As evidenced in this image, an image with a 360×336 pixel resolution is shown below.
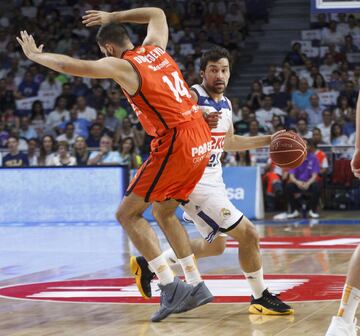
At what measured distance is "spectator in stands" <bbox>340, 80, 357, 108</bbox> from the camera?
18.0m

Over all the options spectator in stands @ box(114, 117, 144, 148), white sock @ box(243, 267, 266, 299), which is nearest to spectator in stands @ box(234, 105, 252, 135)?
spectator in stands @ box(114, 117, 144, 148)

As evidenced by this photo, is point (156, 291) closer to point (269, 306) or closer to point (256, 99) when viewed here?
point (269, 306)

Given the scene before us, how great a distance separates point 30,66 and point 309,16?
6587mm

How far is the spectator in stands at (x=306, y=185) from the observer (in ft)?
51.0

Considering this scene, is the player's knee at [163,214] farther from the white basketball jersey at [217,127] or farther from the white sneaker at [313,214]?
the white sneaker at [313,214]

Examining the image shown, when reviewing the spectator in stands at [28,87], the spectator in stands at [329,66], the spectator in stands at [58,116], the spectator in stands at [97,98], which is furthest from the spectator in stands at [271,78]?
the spectator in stands at [28,87]

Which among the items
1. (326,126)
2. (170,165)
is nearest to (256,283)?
(170,165)

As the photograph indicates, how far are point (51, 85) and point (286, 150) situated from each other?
47.1 feet

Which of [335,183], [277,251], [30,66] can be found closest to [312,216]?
[335,183]

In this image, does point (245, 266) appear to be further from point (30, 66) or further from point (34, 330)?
point (30, 66)

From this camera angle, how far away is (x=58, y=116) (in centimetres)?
1931

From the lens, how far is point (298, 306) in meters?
6.82

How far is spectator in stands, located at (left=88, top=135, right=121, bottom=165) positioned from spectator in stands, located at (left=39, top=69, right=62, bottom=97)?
4.58m

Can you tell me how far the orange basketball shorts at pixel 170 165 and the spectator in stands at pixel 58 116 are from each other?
12963 millimetres
